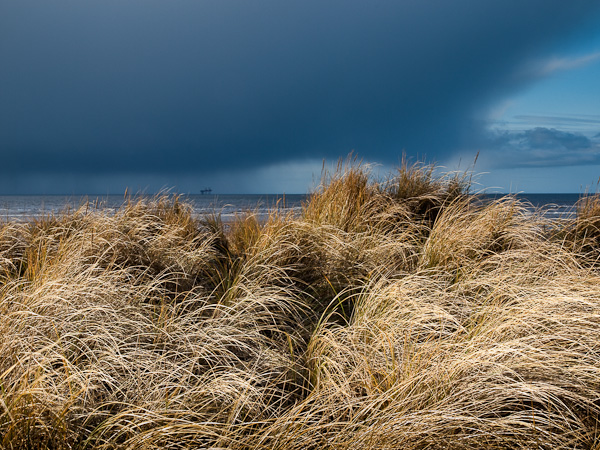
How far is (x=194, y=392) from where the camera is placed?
1971mm

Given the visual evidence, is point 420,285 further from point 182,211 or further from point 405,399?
point 182,211

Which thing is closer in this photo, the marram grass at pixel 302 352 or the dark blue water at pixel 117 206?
the marram grass at pixel 302 352

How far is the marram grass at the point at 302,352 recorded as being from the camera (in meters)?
1.66

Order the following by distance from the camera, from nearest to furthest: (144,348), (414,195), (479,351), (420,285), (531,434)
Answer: (531,434), (479,351), (144,348), (420,285), (414,195)

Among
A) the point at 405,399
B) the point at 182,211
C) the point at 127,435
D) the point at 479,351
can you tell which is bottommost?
the point at 127,435

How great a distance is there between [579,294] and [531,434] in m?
1.39

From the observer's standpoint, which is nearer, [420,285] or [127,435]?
[127,435]

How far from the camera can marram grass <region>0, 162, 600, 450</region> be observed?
1.66 meters

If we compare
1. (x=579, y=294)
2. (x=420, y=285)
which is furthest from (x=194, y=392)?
(x=579, y=294)

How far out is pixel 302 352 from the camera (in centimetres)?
274

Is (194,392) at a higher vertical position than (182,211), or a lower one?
lower

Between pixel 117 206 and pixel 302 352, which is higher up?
pixel 117 206

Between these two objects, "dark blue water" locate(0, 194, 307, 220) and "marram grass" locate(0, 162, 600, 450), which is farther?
"dark blue water" locate(0, 194, 307, 220)

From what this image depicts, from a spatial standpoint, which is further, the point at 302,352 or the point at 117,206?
the point at 117,206
